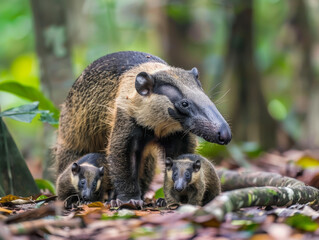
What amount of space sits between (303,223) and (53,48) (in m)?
5.83

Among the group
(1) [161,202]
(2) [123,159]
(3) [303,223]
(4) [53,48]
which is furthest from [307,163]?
(3) [303,223]

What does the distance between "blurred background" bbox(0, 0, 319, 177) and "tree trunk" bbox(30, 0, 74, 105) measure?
16 millimetres

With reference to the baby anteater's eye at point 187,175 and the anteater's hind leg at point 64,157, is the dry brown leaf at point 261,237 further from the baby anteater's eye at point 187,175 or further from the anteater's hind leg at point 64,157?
the anteater's hind leg at point 64,157

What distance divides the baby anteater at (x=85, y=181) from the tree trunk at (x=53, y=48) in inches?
102

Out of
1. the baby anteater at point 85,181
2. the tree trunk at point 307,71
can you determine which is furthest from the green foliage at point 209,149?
the tree trunk at point 307,71

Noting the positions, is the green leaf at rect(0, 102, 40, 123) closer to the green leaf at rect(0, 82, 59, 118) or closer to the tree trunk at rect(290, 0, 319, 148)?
the green leaf at rect(0, 82, 59, 118)

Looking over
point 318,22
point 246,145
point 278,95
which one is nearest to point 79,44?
point 278,95

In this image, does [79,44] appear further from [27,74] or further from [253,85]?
[253,85]

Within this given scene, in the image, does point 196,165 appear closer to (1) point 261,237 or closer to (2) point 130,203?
(2) point 130,203

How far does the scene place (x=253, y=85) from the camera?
1180 centimetres

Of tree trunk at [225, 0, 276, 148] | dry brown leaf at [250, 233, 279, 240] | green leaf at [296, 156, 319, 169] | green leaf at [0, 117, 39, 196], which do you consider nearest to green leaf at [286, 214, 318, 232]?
dry brown leaf at [250, 233, 279, 240]

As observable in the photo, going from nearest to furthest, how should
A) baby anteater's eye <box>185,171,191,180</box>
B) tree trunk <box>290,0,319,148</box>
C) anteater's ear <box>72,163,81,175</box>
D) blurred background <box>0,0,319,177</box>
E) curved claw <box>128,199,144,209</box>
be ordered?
baby anteater's eye <box>185,171,191,180</box> < curved claw <box>128,199,144,209</box> < anteater's ear <box>72,163,81,175</box> < blurred background <box>0,0,319,177</box> < tree trunk <box>290,0,319,148</box>

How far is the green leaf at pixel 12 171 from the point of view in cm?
624

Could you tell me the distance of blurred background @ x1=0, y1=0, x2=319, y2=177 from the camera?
8641 millimetres
